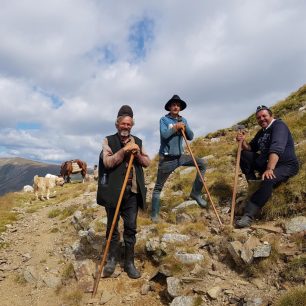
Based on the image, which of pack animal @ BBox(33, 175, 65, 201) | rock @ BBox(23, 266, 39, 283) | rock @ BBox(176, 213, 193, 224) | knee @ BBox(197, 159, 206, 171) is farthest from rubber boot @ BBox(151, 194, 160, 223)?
pack animal @ BBox(33, 175, 65, 201)

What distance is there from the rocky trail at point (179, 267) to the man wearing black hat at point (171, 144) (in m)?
1.18

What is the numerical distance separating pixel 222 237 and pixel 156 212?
8.31ft

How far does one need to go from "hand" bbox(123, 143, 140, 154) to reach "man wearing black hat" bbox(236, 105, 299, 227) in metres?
3.08

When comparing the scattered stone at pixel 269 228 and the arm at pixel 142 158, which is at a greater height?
the arm at pixel 142 158

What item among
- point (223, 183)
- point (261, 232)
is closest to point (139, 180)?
point (261, 232)

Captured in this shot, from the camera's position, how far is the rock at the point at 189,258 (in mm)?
7074

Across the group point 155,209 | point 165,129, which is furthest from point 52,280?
point 165,129

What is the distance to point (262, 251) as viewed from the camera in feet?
21.0

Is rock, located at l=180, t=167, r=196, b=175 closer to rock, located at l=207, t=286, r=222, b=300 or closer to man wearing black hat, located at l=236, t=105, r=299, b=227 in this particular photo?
man wearing black hat, located at l=236, t=105, r=299, b=227

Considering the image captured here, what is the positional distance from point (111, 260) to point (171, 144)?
3466 millimetres

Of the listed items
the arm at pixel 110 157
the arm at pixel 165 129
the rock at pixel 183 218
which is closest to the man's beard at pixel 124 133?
the arm at pixel 110 157

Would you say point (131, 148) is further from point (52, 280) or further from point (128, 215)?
point (52, 280)

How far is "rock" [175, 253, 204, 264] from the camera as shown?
707cm

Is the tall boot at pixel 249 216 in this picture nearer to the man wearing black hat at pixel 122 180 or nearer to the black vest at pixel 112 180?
the man wearing black hat at pixel 122 180
